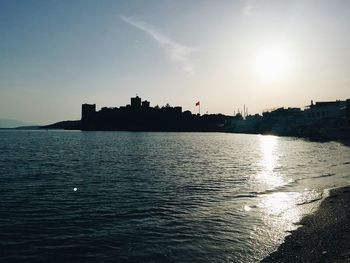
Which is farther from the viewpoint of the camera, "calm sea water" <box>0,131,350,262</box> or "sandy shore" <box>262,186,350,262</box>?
"calm sea water" <box>0,131,350,262</box>

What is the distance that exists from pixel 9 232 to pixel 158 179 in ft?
80.7

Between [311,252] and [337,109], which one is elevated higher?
[337,109]

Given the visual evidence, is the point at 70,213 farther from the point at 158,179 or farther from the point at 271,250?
the point at 158,179

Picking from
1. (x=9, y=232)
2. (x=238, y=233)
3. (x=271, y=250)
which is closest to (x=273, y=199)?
(x=238, y=233)

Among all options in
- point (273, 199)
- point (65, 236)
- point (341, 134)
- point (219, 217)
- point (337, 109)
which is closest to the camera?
point (65, 236)

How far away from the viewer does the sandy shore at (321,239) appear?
17.0 m

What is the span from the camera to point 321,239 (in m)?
19.6

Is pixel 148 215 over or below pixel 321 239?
below

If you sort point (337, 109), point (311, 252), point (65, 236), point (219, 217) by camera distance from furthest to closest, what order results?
point (337, 109) → point (219, 217) → point (65, 236) → point (311, 252)

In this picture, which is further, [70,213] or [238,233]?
[70,213]

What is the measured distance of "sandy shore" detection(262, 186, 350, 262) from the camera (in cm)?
1698

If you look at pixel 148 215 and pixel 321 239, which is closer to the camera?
pixel 321 239

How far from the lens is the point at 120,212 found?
26.7 meters

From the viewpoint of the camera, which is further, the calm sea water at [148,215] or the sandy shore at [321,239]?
the calm sea water at [148,215]
